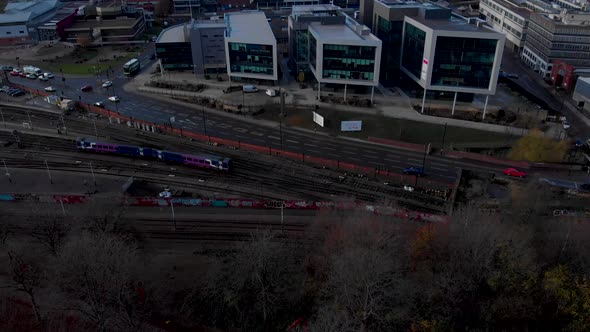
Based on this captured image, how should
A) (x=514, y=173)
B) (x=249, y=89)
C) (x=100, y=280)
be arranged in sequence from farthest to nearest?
(x=249, y=89) < (x=514, y=173) < (x=100, y=280)

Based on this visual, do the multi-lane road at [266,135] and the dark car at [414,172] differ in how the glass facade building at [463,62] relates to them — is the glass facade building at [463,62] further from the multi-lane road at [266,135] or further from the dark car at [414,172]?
the dark car at [414,172]

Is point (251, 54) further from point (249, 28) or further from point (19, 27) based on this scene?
point (19, 27)

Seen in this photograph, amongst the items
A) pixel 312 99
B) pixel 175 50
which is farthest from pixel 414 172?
pixel 175 50

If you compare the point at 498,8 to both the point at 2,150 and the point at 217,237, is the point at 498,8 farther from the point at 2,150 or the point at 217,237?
the point at 2,150

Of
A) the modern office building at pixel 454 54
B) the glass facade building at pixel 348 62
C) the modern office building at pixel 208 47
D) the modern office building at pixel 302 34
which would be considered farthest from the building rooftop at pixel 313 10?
the modern office building at pixel 454 54

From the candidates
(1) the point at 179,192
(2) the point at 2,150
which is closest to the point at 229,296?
(1) the point at 179,192
